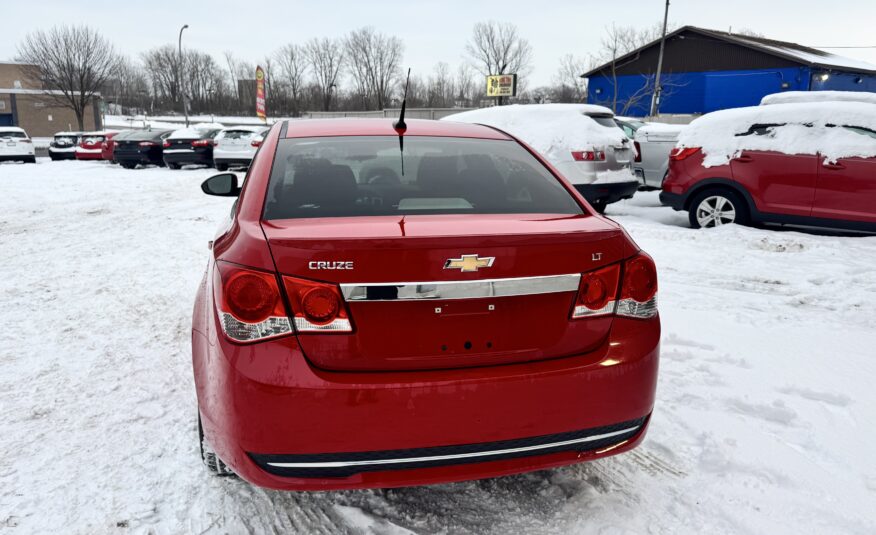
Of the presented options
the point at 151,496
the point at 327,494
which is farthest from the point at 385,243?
the point at 151,496

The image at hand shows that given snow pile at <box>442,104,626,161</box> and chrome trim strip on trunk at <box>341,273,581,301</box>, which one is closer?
chrome trim strip on trunk at <box>341,273,581,301</box>

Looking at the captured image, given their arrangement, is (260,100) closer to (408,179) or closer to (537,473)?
(408,179)

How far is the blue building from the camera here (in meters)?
39.0

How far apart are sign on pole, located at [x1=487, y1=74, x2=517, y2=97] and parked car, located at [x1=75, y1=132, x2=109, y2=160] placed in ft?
95.0

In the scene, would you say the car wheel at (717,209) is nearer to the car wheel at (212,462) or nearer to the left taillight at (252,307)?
the car wheel at (212,462)

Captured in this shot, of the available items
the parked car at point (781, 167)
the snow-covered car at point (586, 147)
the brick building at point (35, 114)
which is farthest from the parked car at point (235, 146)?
the brick building at point (35, 114)

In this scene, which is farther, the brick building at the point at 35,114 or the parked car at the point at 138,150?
the brick building at the point at 35,114

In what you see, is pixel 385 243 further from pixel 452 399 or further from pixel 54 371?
pixel 54 371

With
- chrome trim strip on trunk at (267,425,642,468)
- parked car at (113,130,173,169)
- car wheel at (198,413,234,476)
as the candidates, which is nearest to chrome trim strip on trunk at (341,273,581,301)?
chrome trim strip on trunk at (267,425,642,468)

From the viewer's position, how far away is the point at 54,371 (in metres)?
3.61

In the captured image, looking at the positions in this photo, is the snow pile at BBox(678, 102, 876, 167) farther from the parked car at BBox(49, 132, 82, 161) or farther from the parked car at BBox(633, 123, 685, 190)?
the parked car at BBox(49, 132, 82, 161)

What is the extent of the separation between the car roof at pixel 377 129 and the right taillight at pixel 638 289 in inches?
49.3

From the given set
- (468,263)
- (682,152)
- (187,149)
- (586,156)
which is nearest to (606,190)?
(586,156)

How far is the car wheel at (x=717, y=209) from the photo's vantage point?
7.94 m
